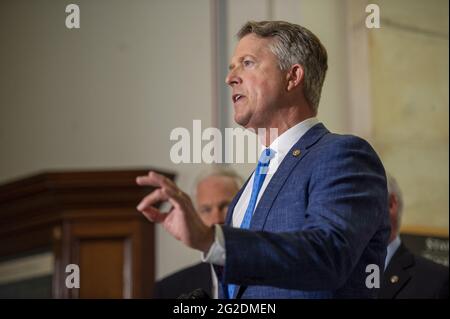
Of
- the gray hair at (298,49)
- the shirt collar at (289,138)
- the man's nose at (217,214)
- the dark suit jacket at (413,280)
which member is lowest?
the dark suit jacket at (413,280)

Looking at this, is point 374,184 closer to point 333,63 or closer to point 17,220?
point 333,63

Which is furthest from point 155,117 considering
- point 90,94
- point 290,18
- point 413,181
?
point 413,181

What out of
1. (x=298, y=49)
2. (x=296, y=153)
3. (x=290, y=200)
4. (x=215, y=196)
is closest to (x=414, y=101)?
(x=215, y=196)

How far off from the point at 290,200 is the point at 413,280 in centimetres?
221

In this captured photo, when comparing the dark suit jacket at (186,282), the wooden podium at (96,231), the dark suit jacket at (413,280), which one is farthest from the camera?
the wooden podium at (96,231)

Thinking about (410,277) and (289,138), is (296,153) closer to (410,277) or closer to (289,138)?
(289,138)

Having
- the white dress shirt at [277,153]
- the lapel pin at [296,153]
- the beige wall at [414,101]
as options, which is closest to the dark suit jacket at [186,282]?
the beige wall at [414,101]

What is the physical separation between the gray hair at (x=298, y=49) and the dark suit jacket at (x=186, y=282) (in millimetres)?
2143

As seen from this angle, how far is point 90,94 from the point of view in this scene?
6129 mm

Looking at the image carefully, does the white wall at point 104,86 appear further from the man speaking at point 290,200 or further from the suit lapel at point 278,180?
the suit lapel at point 278,180

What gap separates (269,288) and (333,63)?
3.67 m

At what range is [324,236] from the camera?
2.00 meters

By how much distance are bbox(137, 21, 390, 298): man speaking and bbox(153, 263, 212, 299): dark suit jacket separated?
2.12 meters

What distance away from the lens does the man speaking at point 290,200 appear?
77.4 inches
